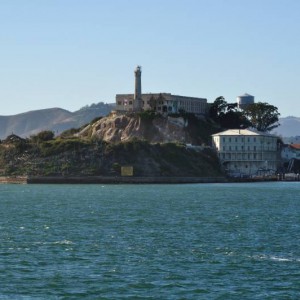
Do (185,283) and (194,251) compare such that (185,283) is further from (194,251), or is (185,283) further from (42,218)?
(42,218)

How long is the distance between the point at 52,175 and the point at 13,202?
247ft

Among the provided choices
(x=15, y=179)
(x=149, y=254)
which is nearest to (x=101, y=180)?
(x=15, y=179)

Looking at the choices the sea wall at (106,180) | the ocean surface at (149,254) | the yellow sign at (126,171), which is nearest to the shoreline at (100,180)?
the sea wall at (106,180)

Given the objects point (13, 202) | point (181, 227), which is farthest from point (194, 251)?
point (13, 202)

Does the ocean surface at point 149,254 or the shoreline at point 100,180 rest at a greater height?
the shoreline at point 100,180

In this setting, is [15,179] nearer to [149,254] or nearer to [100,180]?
[100,180]

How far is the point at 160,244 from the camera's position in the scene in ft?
194

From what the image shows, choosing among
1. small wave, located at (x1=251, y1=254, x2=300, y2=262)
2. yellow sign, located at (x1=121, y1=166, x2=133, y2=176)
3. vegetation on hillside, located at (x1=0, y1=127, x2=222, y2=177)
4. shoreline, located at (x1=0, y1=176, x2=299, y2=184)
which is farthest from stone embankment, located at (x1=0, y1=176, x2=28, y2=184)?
small wave, located at (x1=251, y1=254, x2=300, y2=262)

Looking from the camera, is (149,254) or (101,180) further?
(101,180)

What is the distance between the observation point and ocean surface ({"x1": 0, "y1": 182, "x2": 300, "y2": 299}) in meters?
42.3

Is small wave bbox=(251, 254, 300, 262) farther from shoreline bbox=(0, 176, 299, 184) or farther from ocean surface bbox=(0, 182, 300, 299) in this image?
shoreline bbox=(0, 176, 299, 184)

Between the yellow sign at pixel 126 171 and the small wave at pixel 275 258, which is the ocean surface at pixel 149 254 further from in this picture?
the yellow sign at pixel 126 171

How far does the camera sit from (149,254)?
53656mm

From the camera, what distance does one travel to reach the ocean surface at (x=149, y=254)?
1666 inches
